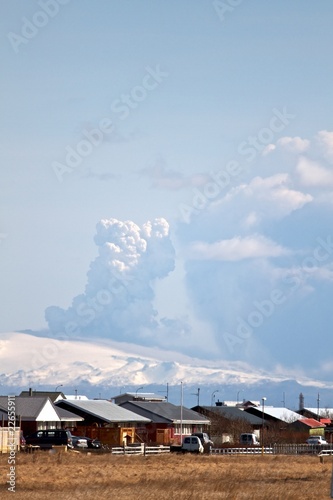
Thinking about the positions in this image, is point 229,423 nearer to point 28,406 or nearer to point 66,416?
point 66,416

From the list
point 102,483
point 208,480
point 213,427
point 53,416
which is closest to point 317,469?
point 208,480

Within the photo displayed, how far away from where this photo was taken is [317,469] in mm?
59188

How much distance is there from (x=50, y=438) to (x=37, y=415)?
1405 cm

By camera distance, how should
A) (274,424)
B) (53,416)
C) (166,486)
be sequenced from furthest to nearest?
(274,424) < (53,416) < (166,486)

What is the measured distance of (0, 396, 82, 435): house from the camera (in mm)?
89688

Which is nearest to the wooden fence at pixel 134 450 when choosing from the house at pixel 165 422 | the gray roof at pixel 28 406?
the gray roof at pixel 28 406

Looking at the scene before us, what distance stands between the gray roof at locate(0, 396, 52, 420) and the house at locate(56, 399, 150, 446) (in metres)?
4.84

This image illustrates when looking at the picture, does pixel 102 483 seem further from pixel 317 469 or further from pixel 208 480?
pixel 317 469

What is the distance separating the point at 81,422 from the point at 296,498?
210 feet

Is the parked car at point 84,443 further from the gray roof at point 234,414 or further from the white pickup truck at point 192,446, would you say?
the gray roof at point 234,414

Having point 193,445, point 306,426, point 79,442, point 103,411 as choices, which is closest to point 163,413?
point 103,411

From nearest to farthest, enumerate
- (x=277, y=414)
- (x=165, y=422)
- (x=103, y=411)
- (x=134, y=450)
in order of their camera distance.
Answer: (x=134, y=450) → (x=103, y=411) → (x=165, y=422) → (x=277, y=414)

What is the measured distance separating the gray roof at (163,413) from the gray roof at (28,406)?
1864 cm

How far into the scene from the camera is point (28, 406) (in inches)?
3620
